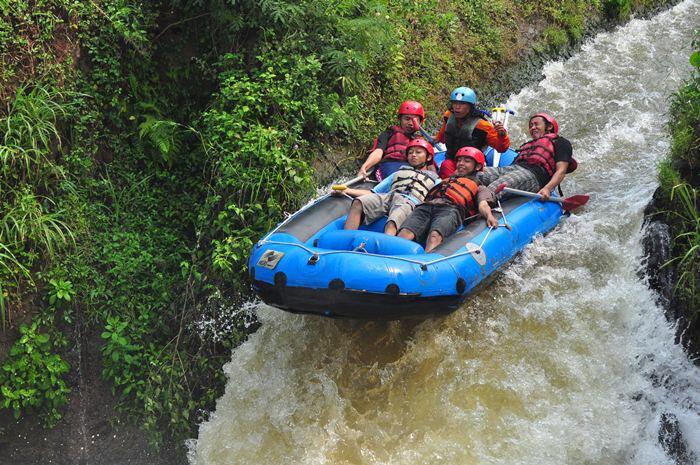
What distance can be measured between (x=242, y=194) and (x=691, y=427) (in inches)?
142

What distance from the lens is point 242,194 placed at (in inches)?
224

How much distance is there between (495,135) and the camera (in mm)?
6691

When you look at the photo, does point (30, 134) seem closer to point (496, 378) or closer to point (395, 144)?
point (395, 144)

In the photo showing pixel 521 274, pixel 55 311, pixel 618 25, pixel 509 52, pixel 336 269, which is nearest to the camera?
pixel 336 269

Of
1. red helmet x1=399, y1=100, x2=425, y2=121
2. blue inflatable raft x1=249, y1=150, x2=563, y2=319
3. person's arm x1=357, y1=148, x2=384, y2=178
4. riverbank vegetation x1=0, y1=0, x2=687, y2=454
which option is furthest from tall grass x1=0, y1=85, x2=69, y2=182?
red helmet x1=399, y1=100, x2=425, y2=121

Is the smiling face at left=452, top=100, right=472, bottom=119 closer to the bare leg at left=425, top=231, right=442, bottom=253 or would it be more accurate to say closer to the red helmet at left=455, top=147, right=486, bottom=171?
the red helmet at left=455, top=147, right=486, bottom=171

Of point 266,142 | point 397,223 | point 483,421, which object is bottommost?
point 483,421

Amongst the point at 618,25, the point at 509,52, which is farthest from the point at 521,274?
the point at 618,25

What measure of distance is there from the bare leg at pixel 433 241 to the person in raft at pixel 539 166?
1.11m

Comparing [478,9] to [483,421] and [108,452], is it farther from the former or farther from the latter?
[108,452]

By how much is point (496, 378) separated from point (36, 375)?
3.20 meters

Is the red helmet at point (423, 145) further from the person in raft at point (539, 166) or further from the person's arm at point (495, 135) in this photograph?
the person's arm at point (495, 135)

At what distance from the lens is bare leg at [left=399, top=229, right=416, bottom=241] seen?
5203mm

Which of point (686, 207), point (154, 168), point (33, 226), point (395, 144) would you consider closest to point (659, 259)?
point (686, 207)
